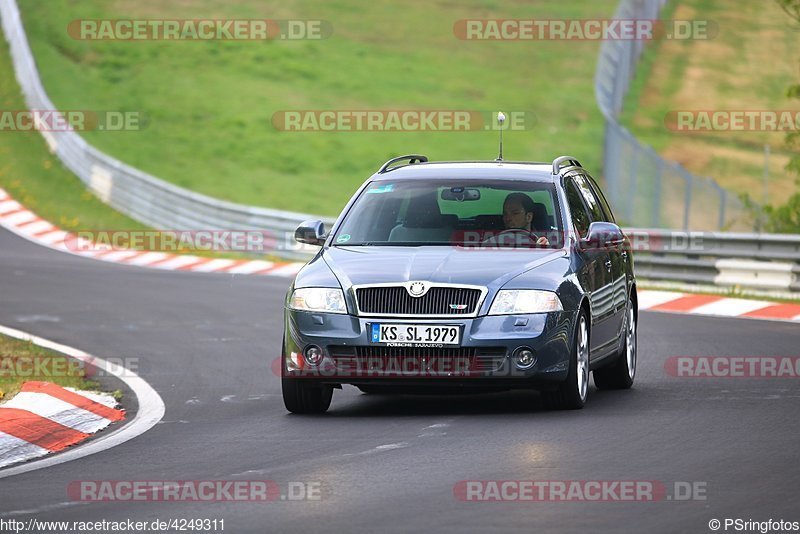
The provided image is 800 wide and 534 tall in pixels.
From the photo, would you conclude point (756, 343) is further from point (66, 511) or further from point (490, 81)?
point (490, 81)

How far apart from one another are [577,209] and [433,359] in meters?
2.34

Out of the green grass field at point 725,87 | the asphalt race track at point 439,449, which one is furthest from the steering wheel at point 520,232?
the green grass field at point 725,87

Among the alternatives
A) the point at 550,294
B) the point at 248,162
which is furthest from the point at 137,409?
the point at 248,162

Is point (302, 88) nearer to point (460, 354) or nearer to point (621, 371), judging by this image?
point (621, 371)

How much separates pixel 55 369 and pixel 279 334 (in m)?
4.05

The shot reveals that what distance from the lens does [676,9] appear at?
6306cm

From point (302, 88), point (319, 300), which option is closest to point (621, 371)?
point (319, 300)

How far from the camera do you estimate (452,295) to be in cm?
1140

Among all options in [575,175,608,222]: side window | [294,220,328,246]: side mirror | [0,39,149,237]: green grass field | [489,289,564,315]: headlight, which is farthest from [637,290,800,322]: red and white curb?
[0,39,149,237]: green grass field

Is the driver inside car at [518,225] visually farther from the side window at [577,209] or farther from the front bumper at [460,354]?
the front bumper at [460,354]

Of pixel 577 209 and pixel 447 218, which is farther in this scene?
pixel 577 209

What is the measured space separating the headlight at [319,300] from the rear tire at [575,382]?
1.57 m

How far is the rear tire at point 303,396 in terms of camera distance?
39.1 ft

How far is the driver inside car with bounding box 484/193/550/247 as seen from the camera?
40.4ft
